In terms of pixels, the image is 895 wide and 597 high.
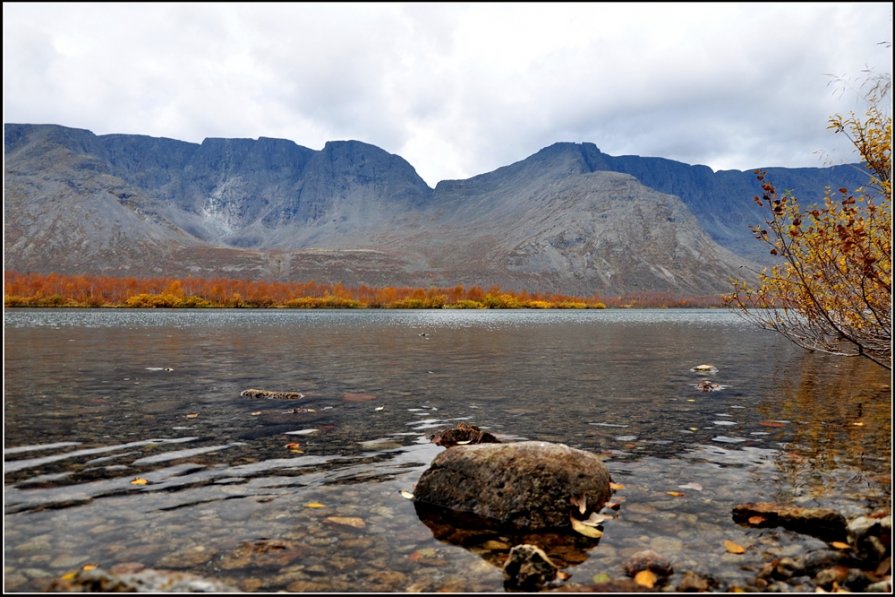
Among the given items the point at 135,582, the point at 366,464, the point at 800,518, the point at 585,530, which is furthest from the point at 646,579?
the point at 366,464

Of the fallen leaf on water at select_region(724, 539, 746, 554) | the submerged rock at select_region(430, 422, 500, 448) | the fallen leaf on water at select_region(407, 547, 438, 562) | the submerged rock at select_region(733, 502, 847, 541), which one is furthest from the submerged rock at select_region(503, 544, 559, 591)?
the submerged rock at select_region(430, 422, 500, 448)

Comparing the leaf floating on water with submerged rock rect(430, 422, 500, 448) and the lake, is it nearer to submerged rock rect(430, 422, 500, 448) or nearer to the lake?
the lake

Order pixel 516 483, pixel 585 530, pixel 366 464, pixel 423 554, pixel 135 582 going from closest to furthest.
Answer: pixel 135 582 < pixel 423 554 < pixel 585 530 < pixel 516 483 < pixel 366 464

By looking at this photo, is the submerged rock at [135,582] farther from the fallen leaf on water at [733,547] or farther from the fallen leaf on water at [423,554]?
the fallen leaf on water at [733,547]

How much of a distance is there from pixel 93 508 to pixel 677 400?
2147 cm

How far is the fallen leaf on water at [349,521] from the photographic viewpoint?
1048 cm

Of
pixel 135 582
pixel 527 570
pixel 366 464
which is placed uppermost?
pixel 135 582

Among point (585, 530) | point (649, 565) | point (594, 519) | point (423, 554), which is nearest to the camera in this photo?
point (649, 565)

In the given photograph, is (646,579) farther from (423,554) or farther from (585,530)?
(423,554)

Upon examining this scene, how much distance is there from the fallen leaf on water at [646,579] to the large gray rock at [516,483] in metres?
2.18

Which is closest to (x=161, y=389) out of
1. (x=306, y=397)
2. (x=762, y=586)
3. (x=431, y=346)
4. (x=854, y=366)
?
(x=306, y=397)

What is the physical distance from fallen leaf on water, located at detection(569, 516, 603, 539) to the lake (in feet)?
0.78

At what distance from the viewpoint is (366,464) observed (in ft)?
48.0

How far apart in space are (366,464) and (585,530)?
20.6ft
